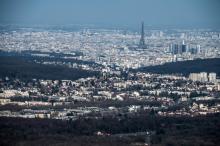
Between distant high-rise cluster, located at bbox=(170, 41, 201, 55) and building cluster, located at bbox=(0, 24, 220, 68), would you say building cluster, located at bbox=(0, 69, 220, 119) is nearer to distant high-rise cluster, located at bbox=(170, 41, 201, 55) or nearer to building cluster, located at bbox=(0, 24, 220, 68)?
building cluster, located at bbox=(0, 24, 220, 68)

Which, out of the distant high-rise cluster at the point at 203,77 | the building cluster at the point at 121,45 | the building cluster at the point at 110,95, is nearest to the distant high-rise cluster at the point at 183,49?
the building cluster at the point at 121,45

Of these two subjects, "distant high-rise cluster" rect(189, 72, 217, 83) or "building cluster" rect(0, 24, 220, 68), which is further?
"building cluster" rect(0, 24, 220, 68)

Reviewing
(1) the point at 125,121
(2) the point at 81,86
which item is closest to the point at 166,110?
(1) the point at 125,121

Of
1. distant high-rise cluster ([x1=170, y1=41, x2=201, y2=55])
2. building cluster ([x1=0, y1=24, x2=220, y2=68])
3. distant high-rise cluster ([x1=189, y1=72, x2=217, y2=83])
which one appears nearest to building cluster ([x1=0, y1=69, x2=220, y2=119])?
distant high-rise cluster ([x1=189, y1=72, x2=217, y2=83])

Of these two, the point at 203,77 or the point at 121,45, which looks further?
the point at 121,45

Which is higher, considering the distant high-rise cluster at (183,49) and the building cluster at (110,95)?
the distant high-rise cluster at (183,49)

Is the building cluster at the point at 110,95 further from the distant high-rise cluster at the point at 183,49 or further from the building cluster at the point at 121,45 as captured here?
the distant high-rise cluster at the point at 183,49

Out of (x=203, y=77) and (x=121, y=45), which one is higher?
(x=121, y=45)

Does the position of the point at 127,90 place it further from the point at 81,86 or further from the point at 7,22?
the point at 7,22

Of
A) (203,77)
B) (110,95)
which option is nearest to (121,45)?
(203,77)

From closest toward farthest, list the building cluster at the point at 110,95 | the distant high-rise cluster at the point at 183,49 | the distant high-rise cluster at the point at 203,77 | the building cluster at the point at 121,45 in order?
the building cluster at the point at 110,95 < the distant high-rise cluster at the point at 203,77 < the building cluster at the point at 121,45 < the distant high-rise cluster at the point at 183,49

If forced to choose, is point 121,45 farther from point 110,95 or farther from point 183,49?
point 110,95
